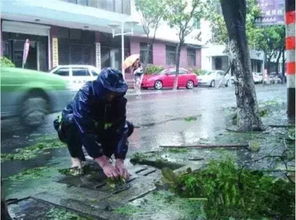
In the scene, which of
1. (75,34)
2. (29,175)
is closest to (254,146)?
(29,175)

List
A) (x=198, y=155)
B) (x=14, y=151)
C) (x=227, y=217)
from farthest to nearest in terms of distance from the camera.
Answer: (x=14, y=151) < (x=198, y=155) < (x=227, y=217)

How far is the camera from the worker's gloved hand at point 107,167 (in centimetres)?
373

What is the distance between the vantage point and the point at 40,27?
2066cm

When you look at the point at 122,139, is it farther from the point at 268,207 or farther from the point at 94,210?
the point at 268,207

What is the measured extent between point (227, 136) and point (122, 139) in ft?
10.3

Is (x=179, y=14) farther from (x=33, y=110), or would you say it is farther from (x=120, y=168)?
(x=120, y=168)

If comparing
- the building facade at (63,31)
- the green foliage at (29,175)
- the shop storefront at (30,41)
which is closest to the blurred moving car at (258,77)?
the building facade at (63,31)

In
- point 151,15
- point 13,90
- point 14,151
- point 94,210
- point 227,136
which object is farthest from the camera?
point 151,15

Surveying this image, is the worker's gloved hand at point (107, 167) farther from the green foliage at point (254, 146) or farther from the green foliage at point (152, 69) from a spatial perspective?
the green foliage at point (152, 69)

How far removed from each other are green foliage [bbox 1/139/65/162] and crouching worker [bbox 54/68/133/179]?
1.84 metres

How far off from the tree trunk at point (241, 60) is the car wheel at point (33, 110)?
3.51 m

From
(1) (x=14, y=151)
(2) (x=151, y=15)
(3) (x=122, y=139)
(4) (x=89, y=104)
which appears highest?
(2) (x=151, y=15)

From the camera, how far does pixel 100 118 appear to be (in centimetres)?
376

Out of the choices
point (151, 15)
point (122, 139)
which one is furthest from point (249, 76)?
point (151, 15)
